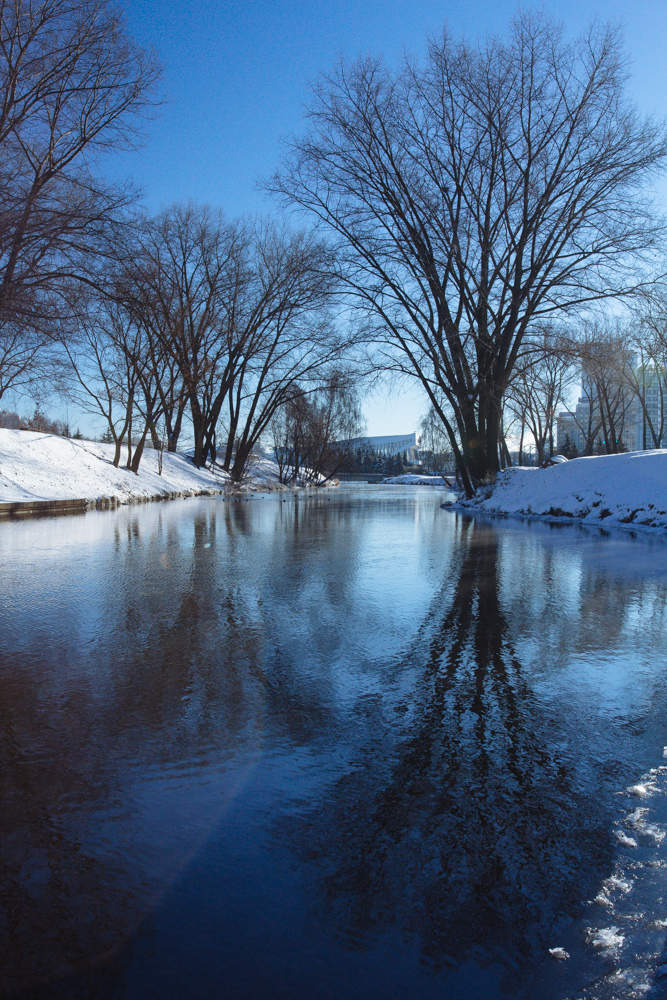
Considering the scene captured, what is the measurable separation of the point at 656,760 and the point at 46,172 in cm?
1402

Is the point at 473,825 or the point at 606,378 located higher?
the point at 606,378

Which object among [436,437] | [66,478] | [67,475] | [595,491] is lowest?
[595,491]

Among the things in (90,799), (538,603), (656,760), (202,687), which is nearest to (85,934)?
(90,799)

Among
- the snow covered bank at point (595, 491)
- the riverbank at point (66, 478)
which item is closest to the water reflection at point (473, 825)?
the snow covered bank at point (595, 491)

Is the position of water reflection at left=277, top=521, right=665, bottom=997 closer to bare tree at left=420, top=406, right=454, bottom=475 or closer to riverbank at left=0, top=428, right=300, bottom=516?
riverbank at left=0, top=428, right=300, bottom=516

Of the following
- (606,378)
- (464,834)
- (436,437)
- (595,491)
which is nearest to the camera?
(464,834)

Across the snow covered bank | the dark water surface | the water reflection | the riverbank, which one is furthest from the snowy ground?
the water reflection

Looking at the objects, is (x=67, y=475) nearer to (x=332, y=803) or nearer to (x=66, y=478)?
(x=66, y=478)

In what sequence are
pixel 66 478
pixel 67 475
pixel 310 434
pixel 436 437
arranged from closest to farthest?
1. pixel 66 478
2. pixel 67 475
3. pixel 310 434
4. pixel 436 437

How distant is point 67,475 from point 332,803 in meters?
23.1

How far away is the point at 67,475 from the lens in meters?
23.3

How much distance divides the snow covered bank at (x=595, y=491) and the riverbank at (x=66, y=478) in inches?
535

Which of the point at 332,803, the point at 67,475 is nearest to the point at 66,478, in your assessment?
the point at 67,475

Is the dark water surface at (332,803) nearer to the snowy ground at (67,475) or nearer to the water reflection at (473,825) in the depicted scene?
the water reflection at (473,825)
